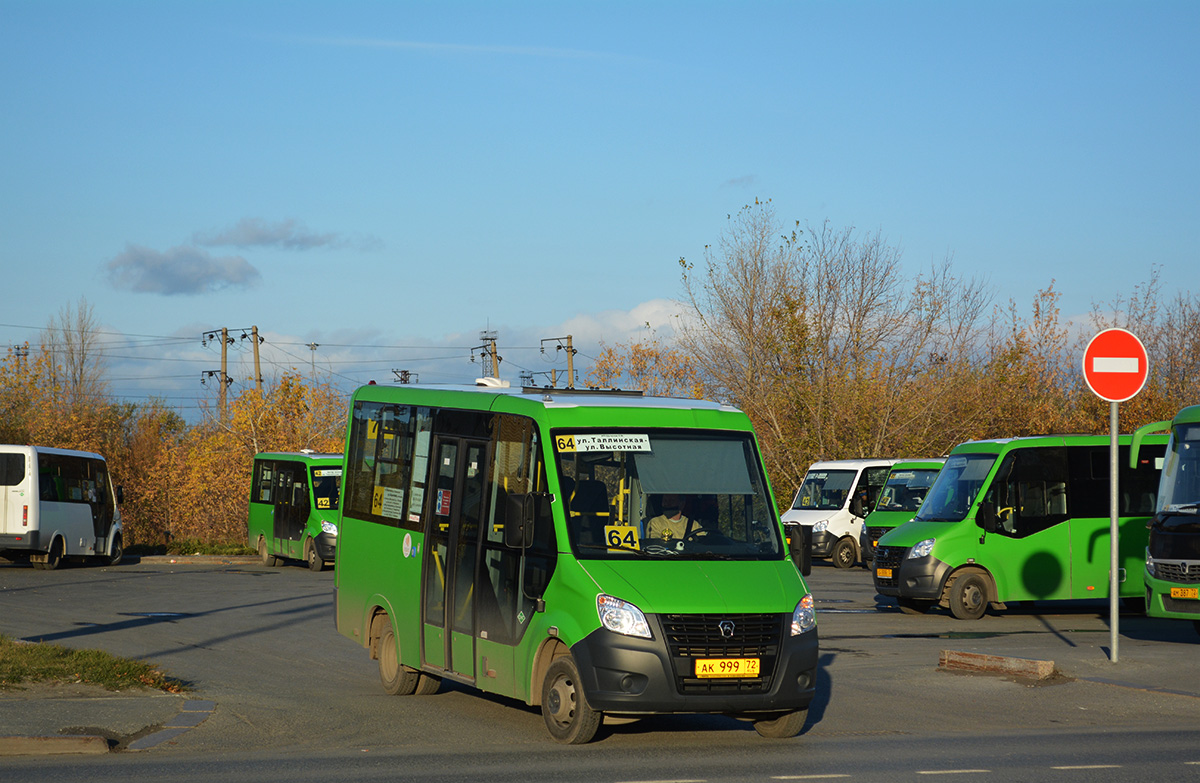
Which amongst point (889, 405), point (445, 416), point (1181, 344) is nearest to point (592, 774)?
point (445, 416)

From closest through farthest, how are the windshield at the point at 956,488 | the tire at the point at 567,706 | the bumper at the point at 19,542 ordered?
the tire at the point at 567,706, the windshield at the point at 956,488, the bumper at the point at 19,542

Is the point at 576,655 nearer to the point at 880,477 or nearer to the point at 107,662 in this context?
the point at 107,662

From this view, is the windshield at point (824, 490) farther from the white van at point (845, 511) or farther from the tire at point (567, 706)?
the tire at point (567, 706)

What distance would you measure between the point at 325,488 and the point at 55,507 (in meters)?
6.25

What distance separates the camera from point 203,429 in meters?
72.4

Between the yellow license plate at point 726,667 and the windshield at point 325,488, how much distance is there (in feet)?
79.3

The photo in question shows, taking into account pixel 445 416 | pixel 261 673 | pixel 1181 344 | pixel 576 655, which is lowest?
pixel 261 673

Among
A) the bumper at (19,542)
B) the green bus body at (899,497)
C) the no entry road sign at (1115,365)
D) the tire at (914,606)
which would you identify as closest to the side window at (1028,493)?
the tire at (914,606)

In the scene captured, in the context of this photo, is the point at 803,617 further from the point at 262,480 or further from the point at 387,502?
the point at 262,480

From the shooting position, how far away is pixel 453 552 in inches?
440

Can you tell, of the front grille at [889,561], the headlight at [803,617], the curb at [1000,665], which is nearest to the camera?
the headlight at [803,617]

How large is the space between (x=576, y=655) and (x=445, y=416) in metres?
3.15

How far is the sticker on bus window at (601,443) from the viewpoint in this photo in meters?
10.2

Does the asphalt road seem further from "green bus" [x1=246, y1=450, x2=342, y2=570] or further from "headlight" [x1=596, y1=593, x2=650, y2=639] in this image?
"green bus" [x1=246, y1=450, x2=342, y2=570]
